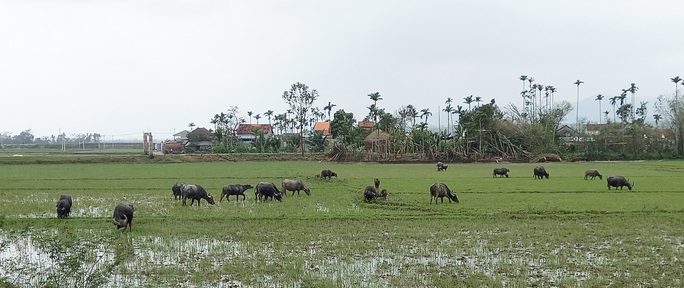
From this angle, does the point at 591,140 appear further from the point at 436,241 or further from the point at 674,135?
the point at 436,241

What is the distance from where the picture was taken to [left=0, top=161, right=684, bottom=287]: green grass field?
9.48m

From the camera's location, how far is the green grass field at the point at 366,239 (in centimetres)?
948

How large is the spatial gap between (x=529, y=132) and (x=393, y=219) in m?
43.5

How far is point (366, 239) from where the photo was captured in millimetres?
12836

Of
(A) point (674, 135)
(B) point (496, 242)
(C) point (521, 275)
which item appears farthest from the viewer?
(A) point (674, 135)

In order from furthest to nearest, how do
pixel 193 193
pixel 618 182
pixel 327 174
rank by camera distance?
pixel 327 174 → pixel 618 182 → pixel 193 193

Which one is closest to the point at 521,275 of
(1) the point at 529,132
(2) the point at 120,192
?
(2) the point at 120,192

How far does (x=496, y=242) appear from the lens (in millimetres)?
12375

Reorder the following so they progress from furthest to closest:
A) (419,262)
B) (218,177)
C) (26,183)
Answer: (218,177), (26,183), (419,262)

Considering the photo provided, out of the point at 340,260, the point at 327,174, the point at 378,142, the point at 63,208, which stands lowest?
the point at 340,260

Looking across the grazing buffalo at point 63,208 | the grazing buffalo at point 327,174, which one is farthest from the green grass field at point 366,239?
the grazing buffalo at point 327,174

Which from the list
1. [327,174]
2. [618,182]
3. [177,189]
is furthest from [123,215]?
[618,182]

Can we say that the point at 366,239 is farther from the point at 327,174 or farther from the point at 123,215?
the point at 327,174

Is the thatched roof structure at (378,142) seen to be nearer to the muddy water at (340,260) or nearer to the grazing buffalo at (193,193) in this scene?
the grazing buffalo at (193,193)
